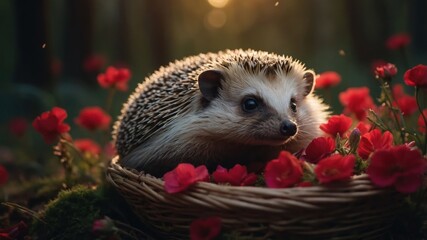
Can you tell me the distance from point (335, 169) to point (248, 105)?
0.99 m

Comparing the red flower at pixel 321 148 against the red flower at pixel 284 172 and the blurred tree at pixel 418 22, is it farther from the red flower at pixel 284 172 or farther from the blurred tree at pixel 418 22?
the blurred tree at pixel 418 22

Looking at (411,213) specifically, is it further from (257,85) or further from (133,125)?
(133,125)

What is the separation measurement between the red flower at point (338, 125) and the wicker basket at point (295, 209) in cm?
72

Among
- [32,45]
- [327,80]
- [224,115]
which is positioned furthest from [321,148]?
[32,45]

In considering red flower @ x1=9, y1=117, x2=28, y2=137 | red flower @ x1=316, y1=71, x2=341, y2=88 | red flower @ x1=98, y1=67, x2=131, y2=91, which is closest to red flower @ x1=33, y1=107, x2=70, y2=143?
red flower @ x1=98, y1=67, x2=131, y2=91

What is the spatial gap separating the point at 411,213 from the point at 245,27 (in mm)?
25012

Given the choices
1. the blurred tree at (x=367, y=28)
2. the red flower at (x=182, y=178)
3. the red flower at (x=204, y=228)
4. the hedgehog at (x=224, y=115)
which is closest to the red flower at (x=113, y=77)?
the hedgehog at (x=224, y=115)

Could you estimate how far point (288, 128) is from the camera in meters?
3.21

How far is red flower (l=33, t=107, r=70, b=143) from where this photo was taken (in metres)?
3.80

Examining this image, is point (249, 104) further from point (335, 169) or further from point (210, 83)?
point (335, 169)

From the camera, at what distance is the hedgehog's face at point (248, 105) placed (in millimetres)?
3387

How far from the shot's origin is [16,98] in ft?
23.6

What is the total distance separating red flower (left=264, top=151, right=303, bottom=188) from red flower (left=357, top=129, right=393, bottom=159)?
0.57 metres

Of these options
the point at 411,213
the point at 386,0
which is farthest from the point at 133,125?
the point at 386,0
